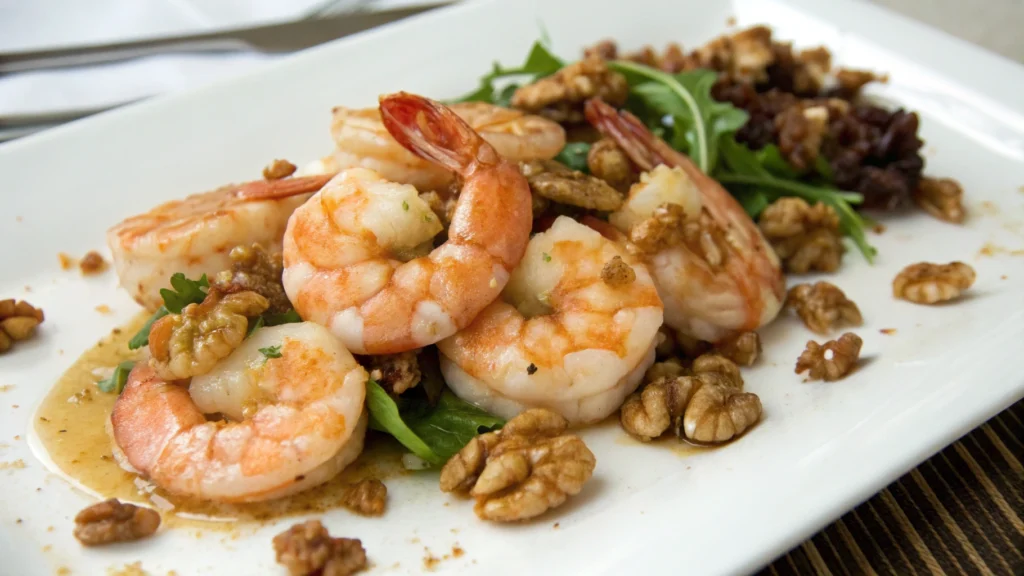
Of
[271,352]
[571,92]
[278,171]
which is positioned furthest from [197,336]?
[571,92]

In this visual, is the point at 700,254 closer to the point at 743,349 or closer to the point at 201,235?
the point at 743,349

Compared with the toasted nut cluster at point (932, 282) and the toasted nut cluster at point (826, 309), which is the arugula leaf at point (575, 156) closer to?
the toasted nut cluster at point (826, 309)

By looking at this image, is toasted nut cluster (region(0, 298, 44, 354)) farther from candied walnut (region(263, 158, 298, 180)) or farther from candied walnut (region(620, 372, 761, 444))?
candied walnut (region(620, 372, 761, 444))

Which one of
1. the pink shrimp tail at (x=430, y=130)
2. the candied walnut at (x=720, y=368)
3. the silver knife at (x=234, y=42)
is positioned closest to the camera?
the pink shrimp tail at (x=430, y=130)

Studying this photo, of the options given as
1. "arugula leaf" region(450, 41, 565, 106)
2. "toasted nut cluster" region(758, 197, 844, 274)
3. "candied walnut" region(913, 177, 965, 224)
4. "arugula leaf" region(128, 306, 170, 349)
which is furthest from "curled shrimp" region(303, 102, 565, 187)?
"candied walnut" region(913, 177, 965, 224)

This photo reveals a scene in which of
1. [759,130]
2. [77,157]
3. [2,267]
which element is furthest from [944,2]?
[2,267]

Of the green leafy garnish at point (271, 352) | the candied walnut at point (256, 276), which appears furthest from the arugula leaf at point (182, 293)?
the green leafy garnish at point (271, 352)

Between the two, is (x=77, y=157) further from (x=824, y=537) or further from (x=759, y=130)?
(x=824, y=537)
